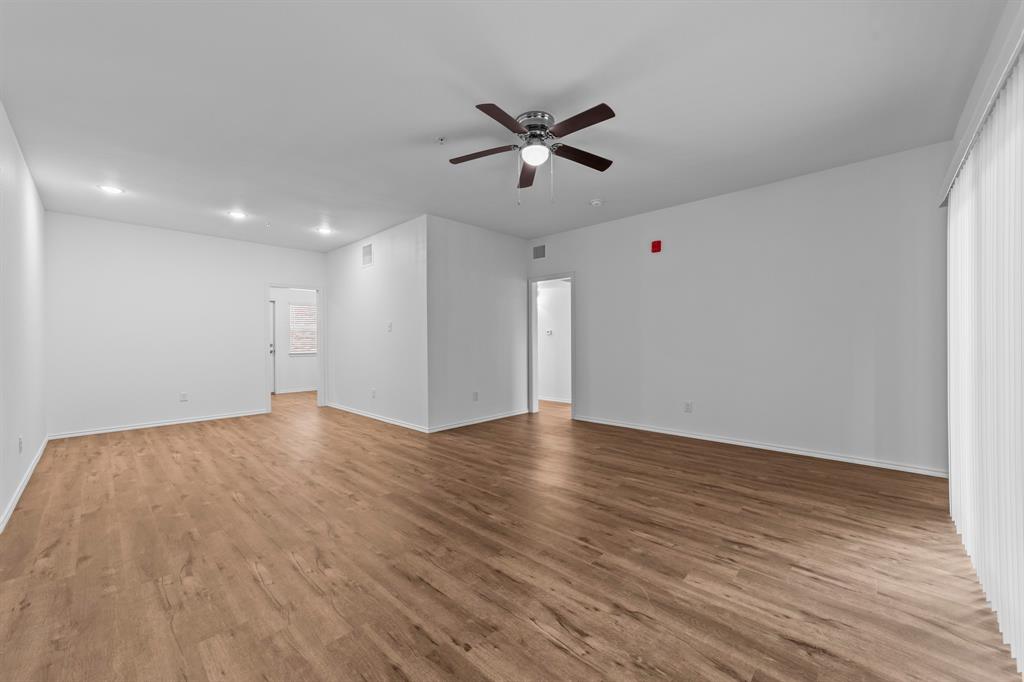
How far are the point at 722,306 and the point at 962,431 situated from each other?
2.45 meters

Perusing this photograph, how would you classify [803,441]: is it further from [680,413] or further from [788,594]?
[788,594]

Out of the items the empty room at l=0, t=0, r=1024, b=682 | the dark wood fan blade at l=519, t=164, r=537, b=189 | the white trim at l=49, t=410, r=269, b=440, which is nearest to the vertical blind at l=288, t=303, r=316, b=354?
the white trim at l=49, t=410, r=269, b=440

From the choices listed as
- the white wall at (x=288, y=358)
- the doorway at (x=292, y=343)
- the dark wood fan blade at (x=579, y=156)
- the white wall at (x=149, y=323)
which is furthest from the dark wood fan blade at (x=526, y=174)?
the white wall at (x=288, y=358)

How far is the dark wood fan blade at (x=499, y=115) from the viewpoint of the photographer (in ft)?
7.72

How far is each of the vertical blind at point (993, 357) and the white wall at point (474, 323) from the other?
4653 mm

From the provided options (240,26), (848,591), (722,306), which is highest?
(240,26)

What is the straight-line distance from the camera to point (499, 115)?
2465 mm

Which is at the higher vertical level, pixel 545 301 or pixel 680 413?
pixel 545 301

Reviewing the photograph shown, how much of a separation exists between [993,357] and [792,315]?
2.46m

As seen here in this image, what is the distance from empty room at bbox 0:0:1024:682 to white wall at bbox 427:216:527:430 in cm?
6

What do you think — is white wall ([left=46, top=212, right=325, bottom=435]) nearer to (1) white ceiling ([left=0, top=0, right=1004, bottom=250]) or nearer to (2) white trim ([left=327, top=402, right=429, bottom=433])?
(2) white trim ([left=327, top=402, right=429, bottom=433])

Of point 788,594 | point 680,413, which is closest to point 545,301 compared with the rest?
point 680,413

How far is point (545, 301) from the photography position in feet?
26.5

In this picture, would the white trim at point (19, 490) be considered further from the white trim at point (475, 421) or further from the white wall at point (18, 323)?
the white trim at point (475, 421)
